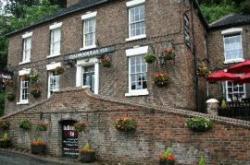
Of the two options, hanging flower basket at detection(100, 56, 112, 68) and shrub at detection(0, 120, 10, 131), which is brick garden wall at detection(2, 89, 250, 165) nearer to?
shrub at detection(0, 120, 10, 131)

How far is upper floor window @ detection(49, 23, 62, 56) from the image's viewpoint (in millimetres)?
21562

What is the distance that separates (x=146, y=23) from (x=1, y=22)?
19.2 metres

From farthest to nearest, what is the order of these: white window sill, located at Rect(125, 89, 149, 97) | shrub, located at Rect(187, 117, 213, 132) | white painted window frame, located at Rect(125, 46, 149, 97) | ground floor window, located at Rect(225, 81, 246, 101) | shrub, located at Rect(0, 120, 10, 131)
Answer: ground floor window, located at Rect(225, 81, 246, 101), white painted window frame, located at Rect(125, 46, 149, 97), white window sill, located at Rect(125, 89, 149, 97), shrub, located at Rect(0, 120, 10, 131), shrub, located at Rect(187, 117, 213, 132)

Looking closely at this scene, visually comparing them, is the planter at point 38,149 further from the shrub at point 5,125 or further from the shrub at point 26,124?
the shrub at point 5,125

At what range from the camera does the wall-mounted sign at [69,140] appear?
13.7 m

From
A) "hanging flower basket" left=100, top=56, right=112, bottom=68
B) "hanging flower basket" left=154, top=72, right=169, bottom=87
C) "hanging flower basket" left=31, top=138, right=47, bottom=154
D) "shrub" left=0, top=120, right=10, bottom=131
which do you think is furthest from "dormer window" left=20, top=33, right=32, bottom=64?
"hanging flower basket" left=154, top=72, right=169, bottom=87

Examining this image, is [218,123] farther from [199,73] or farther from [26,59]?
[26,59]

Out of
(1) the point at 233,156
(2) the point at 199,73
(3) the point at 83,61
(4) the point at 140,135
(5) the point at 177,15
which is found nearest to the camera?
(1) the point at 233,156

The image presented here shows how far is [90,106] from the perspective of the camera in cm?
1334

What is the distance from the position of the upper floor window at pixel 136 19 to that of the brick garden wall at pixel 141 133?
557 cm

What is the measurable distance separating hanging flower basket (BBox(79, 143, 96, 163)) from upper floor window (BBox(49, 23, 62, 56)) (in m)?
10.1

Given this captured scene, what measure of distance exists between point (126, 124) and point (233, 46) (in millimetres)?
12104

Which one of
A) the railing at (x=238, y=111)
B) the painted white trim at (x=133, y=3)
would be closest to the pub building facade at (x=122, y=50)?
the painted white trim at (x=133, y=3)

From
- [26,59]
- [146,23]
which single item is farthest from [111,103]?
[26,59]
